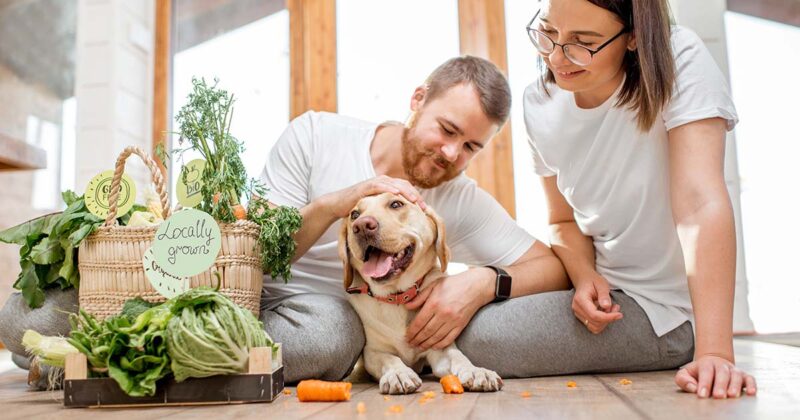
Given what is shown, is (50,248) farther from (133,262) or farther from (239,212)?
(239,212)

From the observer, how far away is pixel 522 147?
375cm

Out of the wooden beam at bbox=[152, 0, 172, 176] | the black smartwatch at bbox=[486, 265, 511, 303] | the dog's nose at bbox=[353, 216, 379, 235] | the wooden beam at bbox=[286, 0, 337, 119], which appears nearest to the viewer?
the dog's nose at bbox=[353, 216, 379, 235]

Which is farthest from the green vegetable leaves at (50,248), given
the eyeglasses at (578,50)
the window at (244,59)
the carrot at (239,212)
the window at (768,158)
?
the window at (768,158)

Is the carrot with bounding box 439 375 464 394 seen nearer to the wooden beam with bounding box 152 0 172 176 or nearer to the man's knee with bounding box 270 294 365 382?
the man's knee with bounding box 270 294 365 382

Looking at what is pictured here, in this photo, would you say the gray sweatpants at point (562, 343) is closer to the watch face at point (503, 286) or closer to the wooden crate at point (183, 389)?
the watch face at point (503, 286)

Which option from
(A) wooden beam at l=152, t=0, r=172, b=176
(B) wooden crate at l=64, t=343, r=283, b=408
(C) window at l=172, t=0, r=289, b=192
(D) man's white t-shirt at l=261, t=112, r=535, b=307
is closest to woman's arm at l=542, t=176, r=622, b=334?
(D) man's white t-shirt at l=261, t=112, r=535, b=307

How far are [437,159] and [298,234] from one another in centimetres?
49

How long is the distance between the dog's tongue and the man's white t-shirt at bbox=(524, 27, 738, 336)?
59 cm

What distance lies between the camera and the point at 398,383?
1516 mm

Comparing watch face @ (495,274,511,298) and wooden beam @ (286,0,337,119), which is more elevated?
wooden beam @ (286,0,337,119)

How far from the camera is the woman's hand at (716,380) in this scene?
1269mm

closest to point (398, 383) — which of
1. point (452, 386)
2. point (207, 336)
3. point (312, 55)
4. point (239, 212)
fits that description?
point (452, 386)

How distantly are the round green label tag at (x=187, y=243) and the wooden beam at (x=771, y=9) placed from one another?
3146 millimetres

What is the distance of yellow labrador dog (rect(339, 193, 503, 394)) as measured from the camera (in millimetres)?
1769
